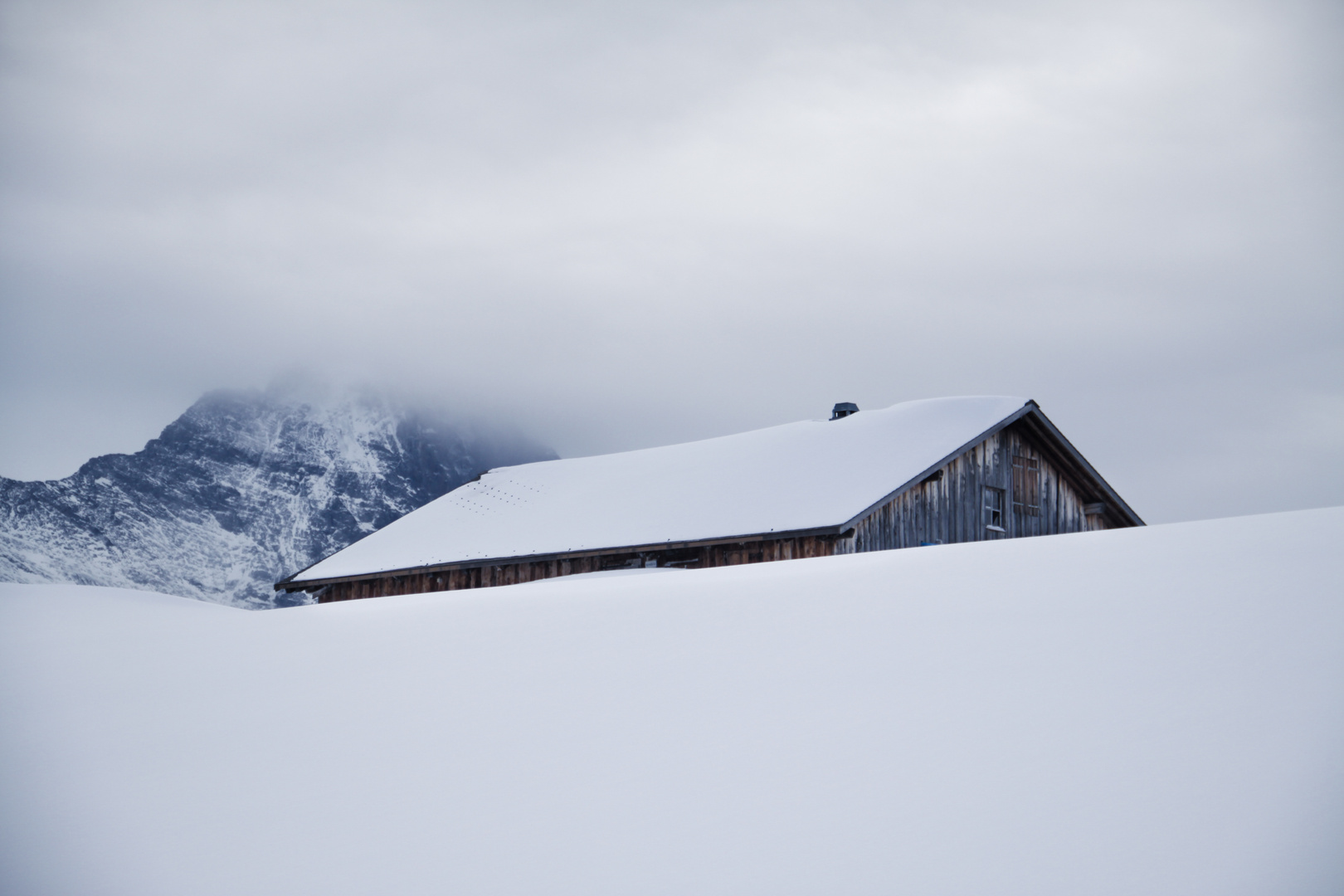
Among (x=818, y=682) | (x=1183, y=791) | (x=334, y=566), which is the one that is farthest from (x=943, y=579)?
(x=334, y=566)

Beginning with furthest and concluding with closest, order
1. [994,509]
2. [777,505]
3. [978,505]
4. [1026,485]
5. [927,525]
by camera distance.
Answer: [1026,485] < [994,509] < [978,505] < [927,525] < [777,505]

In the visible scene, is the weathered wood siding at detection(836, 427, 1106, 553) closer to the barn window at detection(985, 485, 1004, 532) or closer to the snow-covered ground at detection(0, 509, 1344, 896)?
the barn window at detection(985, 485, 1004, 532)

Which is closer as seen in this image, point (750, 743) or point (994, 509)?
point (750, 743)

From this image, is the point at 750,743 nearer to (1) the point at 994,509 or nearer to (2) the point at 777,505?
(2) the point at 777,505

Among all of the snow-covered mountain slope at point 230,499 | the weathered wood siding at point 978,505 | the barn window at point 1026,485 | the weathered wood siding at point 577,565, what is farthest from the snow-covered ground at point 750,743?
the snow-covered mountain slope at point 230,499

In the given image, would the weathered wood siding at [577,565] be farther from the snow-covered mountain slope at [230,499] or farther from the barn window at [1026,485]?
the snow-covered mountain slope at [230,499]

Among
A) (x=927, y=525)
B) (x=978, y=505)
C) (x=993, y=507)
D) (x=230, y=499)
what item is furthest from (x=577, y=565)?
(x=230, y=499)

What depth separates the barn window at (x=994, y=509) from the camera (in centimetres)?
1912

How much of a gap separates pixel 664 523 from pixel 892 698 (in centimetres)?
1386

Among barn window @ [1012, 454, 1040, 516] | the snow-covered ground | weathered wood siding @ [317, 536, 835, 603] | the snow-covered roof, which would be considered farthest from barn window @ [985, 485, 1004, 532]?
the snow-covered ground

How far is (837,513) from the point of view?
53.8 ft

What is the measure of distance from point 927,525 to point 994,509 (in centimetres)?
210

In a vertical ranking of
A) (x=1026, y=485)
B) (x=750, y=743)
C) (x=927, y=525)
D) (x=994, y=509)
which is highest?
(x=1026, y=485)

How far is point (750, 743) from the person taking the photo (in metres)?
4.52
